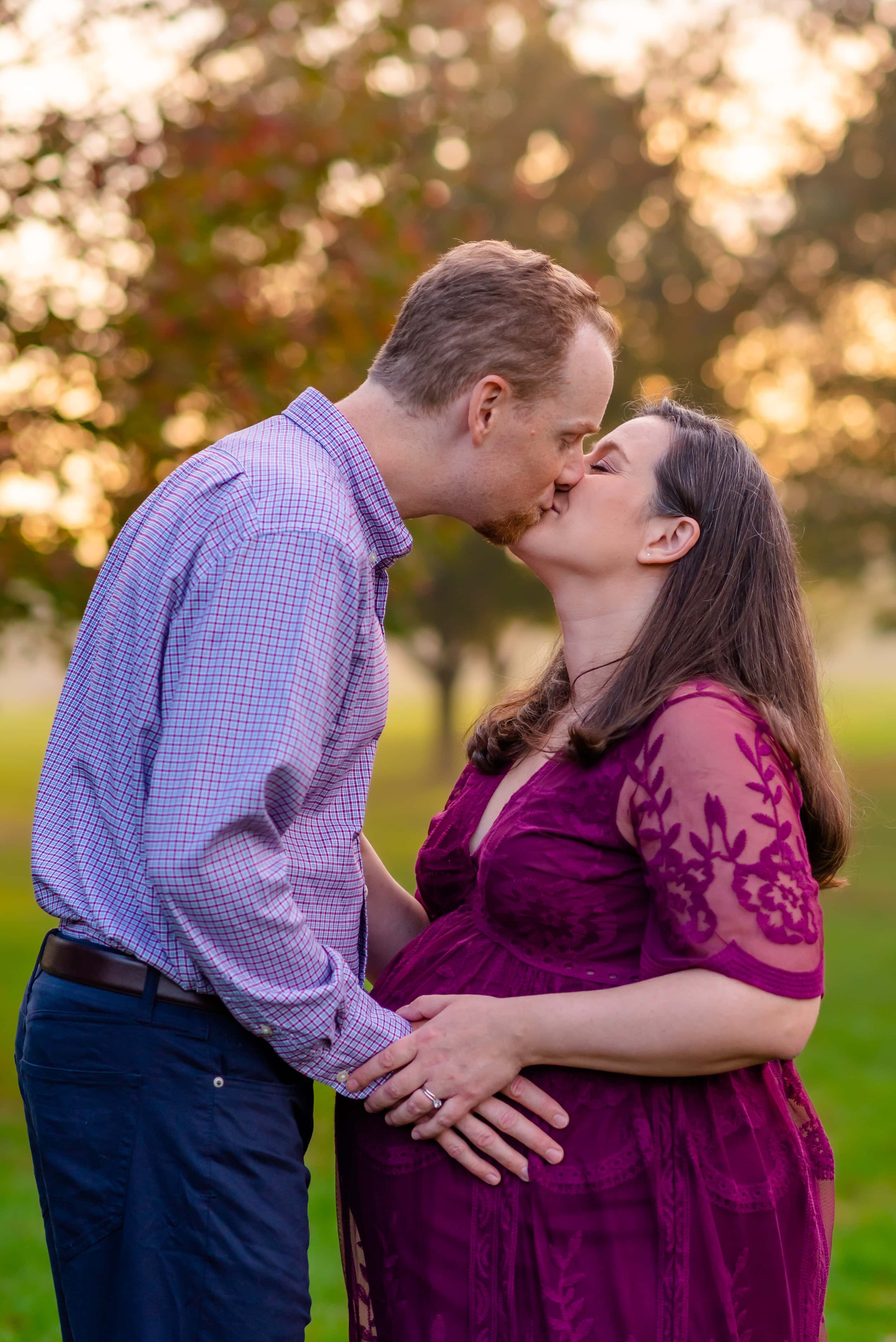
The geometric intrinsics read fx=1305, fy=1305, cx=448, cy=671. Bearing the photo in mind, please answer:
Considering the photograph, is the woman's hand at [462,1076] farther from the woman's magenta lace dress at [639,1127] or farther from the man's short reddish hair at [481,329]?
the man's short reddish hair at [481,329]

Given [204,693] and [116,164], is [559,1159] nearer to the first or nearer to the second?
[204,693]

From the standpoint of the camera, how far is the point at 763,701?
246 centimetres

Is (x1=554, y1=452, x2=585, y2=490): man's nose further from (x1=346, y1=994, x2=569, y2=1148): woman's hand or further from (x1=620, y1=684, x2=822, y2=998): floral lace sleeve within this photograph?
(x1=346, y1=994, x2=569, y2=1148): woman's hand

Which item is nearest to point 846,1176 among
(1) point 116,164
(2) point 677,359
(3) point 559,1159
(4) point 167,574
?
(3) point 559,1159

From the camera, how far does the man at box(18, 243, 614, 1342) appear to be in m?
2.10

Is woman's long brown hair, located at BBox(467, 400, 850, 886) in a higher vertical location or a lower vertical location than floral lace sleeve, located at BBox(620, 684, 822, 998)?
higher

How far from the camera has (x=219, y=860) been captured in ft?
6.70

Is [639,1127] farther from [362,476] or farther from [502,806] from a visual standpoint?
[362,476]

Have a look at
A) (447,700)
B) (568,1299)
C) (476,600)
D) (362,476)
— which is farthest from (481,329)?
(447,700)

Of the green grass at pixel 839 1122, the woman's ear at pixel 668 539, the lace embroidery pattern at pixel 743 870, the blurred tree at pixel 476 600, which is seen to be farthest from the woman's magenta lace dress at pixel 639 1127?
the blurred tree at pixel 476 600

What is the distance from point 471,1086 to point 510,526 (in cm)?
113

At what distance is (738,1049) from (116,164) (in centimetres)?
540

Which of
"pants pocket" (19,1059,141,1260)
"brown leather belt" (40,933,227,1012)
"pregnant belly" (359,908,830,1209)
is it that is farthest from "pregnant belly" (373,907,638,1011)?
"pants pocket" (19,1059,141,1260)

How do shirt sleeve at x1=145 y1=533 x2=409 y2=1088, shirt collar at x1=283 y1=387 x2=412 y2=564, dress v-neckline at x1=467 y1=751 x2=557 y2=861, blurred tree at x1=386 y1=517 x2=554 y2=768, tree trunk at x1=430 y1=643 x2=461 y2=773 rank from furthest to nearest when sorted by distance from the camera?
1. tree trunk at x1=430 y1=643 x2=461 y2=773
2. blurred tree at x1=386 y1=517 x2=554 y2=768
3. dress v-neckline at x1=467 y1=751 x2=557 y2=861
4. shirt collar at x1=283 y1=387 x2=412 y2=564
5. shirt sleeve at x1=145 y1=533 x2=409 y2=1088
